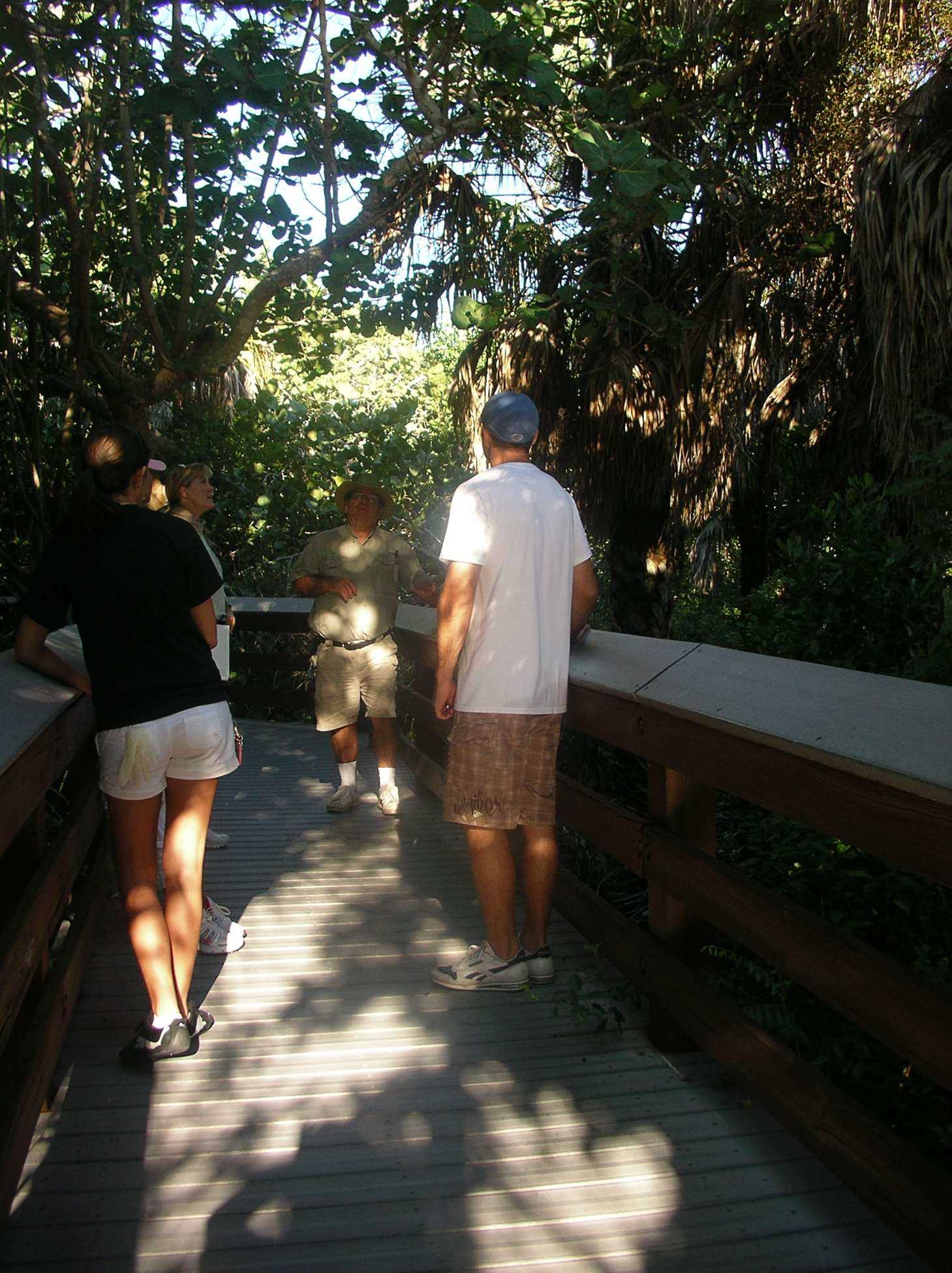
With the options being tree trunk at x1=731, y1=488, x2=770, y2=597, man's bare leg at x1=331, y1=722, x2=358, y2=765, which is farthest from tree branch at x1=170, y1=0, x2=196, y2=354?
tree trunk at x1=731, y1=488, x2=770, y2=597

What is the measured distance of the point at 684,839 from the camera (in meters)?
3.13

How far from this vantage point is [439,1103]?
9.62 feet

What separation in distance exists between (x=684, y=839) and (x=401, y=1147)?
1.09 meters

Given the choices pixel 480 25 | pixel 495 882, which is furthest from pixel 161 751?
pixel 480 25

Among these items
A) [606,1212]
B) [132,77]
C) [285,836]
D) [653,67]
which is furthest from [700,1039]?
[653,67]

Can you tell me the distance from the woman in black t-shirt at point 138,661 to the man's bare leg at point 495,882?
2.97 feet

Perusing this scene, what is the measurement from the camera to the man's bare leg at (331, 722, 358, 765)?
623cm

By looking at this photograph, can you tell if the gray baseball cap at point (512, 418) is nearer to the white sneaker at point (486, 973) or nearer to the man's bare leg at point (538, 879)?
the man's bare leg at point (538, 879)

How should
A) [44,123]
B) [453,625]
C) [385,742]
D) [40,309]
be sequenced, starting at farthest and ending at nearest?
[385,742] < [40,309] < [44,123] < [453,625]

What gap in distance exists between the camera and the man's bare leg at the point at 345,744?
6.23m

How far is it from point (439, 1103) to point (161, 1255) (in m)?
0.87

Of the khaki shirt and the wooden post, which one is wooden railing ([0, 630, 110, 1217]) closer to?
the wooden post

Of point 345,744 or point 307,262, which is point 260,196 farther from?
point 345,744

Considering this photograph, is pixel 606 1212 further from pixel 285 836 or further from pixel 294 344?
pixel 294 344
